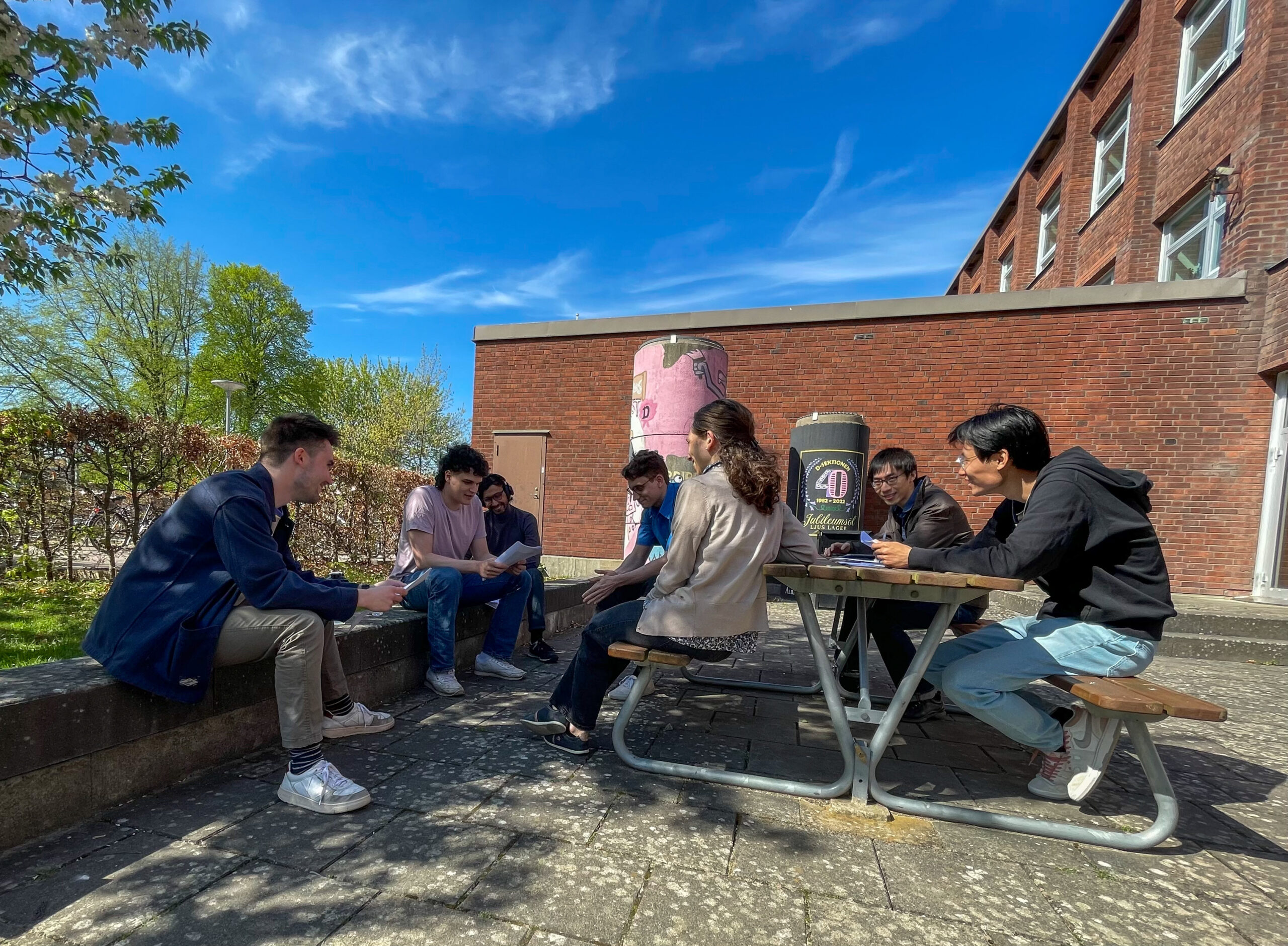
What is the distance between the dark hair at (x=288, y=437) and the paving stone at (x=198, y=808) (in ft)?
4.21

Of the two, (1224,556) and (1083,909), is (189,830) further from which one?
(1224,556)

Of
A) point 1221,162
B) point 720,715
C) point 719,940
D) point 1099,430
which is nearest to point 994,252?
point 1221,162

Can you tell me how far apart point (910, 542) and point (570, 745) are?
2.25 metres

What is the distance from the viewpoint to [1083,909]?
1889 millimetres

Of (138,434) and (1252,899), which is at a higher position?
(138,434)

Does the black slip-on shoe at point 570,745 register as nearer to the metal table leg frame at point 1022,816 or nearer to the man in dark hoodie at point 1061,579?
the metal table leg frame at point 1022,816

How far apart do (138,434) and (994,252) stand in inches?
890

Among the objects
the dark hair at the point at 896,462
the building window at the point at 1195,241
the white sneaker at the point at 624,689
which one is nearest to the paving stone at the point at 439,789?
the white sneaker at the point at 624,689

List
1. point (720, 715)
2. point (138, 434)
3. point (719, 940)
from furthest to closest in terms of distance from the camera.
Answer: point (138, 434) → point (720, 715) → point (719, 940)

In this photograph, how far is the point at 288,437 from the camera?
104 inches

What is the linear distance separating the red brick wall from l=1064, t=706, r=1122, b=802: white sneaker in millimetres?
6983

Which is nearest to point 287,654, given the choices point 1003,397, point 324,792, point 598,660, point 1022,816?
point 324,792

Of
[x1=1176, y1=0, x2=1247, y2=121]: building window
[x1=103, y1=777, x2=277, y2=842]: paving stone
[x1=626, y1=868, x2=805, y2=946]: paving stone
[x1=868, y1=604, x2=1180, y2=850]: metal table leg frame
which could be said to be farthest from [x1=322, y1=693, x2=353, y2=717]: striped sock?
[x1=1176, y1=0, x2=1247, y2=121]: building window

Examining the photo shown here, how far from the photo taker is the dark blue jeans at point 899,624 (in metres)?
3.43
